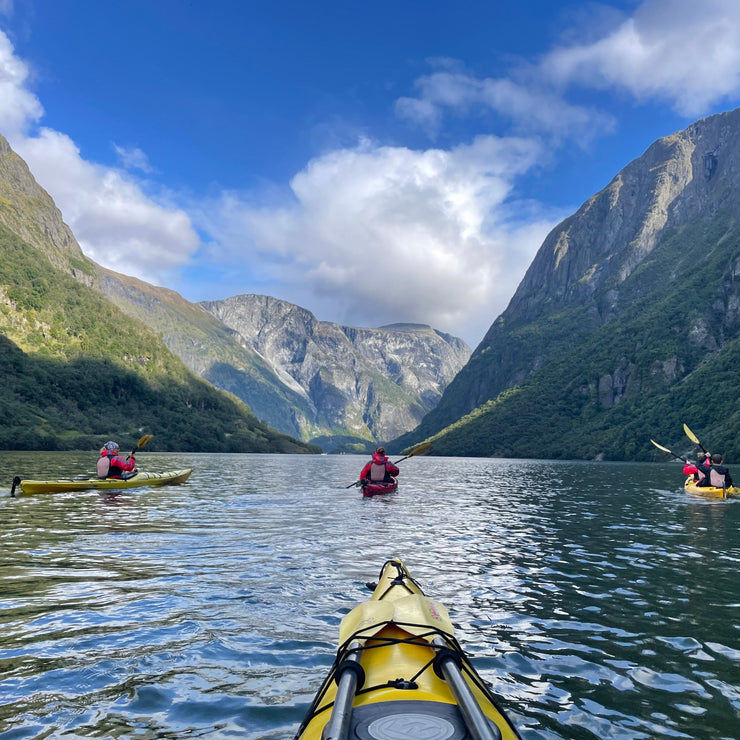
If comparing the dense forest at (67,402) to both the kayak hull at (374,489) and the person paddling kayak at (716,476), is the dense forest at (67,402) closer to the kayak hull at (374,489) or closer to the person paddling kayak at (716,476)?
the kayak hull at (374,489)

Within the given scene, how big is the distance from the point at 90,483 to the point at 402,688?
29.4 m

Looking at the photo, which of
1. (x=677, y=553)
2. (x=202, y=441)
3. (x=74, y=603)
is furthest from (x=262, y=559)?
(x=202, y=441)

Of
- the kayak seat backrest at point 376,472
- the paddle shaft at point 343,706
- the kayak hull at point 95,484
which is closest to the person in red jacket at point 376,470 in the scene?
the kayak seat backrest at point 376,472

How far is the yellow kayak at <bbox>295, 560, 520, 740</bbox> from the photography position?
4148mm

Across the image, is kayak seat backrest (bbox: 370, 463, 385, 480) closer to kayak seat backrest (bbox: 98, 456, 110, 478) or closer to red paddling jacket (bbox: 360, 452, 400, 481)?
red paddling jacket (bbox: 360, 452, 400, 481)

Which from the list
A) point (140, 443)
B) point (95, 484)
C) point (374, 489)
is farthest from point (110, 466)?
point (374, 489)

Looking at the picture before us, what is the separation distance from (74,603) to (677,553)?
1684 cm

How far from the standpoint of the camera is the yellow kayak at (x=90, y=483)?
1075 inches

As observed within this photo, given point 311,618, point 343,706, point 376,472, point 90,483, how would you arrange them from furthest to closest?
point 376,472, point 90,483, point 311,618, point 343,706

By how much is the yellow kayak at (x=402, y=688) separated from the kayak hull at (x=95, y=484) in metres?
26.8

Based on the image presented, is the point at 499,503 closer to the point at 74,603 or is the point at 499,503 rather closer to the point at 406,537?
the point at 406,537

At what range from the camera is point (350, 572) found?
44.8 feet

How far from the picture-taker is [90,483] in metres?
29.4

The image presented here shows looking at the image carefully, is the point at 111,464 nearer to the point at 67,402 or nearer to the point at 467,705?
the point at 467,705
